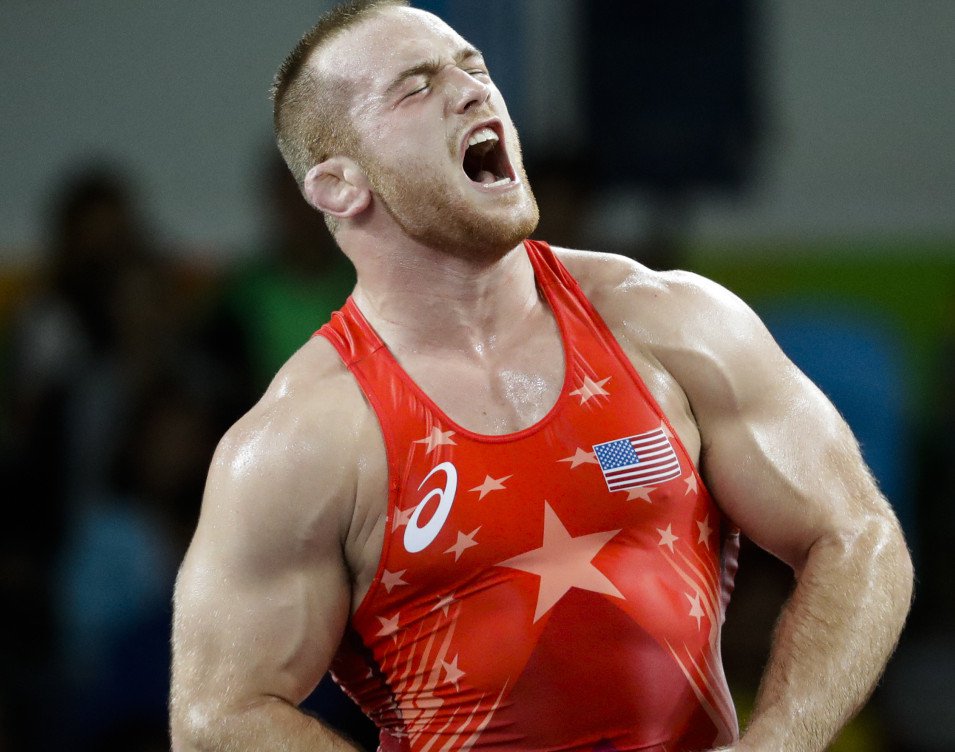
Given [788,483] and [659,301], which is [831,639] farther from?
[659,301]

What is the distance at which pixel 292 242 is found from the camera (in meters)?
5.11

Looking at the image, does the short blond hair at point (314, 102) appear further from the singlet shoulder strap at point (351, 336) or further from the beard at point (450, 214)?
the singlet shoulder strap at point (351, 336)

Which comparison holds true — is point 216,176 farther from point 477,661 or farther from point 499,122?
point 477,661

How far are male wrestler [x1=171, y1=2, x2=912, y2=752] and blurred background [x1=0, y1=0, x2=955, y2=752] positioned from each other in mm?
2107

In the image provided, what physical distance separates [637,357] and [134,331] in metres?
2.97

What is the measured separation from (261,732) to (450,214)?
40.9 inches

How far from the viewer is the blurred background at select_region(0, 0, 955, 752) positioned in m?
5.04

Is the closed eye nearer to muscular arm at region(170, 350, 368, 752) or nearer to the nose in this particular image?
the nose

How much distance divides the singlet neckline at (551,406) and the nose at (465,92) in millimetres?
374

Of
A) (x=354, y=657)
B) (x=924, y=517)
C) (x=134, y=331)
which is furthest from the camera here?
(x=924, y=517)

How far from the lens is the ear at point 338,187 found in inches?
113

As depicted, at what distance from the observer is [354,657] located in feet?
9.15

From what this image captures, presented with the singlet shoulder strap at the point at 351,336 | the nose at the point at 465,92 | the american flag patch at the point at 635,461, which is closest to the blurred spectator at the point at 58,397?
the singlet shoulder strap at the point at 351,336

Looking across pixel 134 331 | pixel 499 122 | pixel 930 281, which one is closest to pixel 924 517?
pixel 930 281
